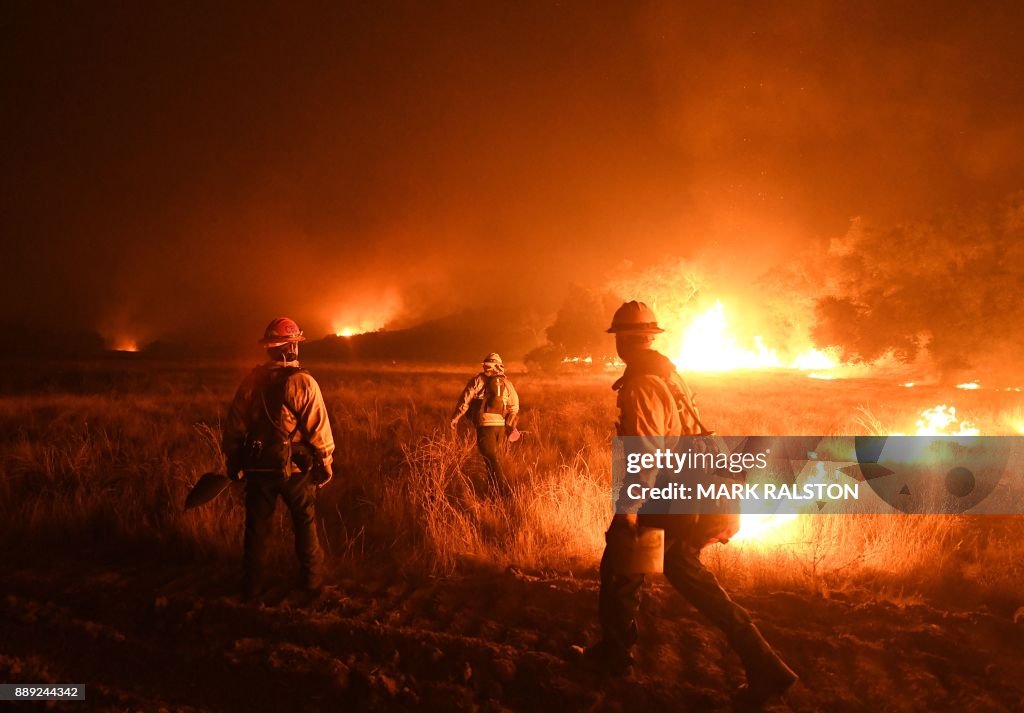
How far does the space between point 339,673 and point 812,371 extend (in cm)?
4462

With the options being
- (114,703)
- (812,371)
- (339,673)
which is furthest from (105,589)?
(812,371)

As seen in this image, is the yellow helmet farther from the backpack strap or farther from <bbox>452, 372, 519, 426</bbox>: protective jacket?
<bbox>452, 372, 519, 426</bbox>: protective jacket

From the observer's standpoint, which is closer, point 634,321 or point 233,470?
point 634,321

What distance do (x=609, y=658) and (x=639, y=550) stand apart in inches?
32.2

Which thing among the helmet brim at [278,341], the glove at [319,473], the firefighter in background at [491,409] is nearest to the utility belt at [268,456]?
the glove at [319,473]

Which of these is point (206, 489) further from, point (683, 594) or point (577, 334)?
point (577, 334)

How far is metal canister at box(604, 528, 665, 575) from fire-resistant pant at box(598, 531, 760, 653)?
11cm

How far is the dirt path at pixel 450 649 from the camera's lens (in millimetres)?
3273

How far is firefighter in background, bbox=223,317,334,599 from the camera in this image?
14.4ft

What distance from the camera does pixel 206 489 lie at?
4574 mm

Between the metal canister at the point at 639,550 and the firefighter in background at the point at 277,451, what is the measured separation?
2387mm

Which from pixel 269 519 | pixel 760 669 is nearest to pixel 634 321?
pixel 760 669

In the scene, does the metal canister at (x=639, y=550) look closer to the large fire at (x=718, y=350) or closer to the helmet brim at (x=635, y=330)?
the helmet brim at (x=635, y=330)

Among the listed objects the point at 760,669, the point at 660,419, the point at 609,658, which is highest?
the point at 660,419
